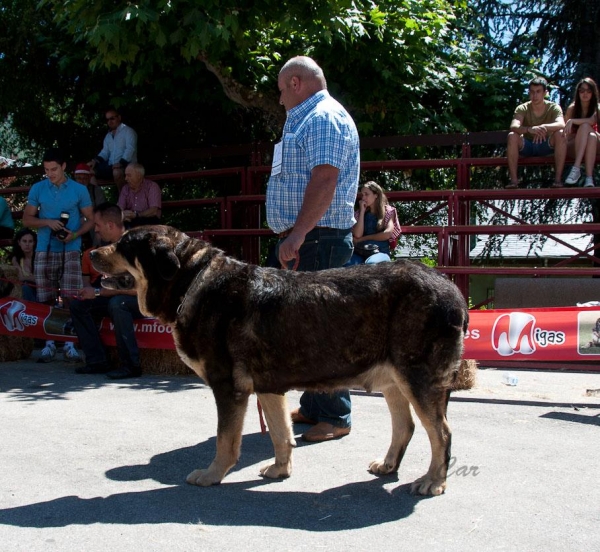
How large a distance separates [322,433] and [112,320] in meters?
3.47

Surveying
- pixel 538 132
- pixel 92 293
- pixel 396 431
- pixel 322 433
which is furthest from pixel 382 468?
pixel 538 132

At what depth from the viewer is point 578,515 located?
3984 millimetres

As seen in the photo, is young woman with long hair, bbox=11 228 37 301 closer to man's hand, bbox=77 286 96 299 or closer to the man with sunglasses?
the man with sunglasses

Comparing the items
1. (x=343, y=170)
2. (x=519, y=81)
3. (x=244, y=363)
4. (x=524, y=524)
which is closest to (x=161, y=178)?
(x=519, y=81)

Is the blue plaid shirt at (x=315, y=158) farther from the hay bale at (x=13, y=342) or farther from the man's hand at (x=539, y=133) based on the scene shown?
the man's hand at (x=539, y=133)

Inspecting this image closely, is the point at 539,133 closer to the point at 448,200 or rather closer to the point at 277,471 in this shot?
the point at 448,200

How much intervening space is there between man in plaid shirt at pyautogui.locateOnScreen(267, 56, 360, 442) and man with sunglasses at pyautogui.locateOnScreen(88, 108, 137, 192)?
614cm

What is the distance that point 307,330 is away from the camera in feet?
14.2

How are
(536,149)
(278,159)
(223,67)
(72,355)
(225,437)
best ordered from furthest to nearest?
1. (223,67)
2. (536,149)
3. (72,355)
4. (278,159)
5. (225,437)

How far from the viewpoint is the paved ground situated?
3.69 metres

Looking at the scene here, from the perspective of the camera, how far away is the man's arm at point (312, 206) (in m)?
4.85

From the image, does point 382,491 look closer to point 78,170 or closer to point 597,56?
point 78,170

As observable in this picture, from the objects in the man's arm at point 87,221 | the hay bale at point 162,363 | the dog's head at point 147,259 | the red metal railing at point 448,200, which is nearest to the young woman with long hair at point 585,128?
the red metal railing at point 448,200

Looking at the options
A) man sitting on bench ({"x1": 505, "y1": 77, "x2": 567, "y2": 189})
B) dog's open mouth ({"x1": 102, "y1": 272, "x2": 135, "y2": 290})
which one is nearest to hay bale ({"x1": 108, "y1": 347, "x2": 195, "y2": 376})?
dog's open mouth ({"x1": 102, "y1": 272, "x2": 135, "y2": 290})
